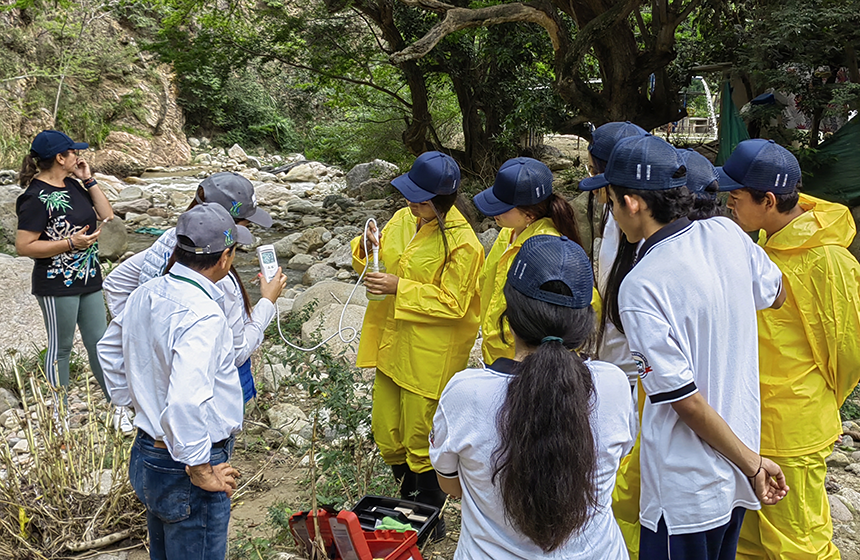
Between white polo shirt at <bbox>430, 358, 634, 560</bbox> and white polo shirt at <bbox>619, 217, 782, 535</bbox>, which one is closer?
white polo shirt at <bbox>430, 358, 634, 560</bbox>

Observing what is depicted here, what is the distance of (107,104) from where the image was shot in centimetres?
2281

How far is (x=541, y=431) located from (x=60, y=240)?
3666 millimetres

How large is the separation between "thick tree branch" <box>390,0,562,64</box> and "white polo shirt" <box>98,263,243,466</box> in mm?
5397

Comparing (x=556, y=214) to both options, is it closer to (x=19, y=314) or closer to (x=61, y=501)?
(x=61, y=501)

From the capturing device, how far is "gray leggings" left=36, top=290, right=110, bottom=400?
4324 mm

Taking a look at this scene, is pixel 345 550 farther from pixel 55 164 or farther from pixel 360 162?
pixel 360 162

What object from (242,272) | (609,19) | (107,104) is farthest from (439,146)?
(107,104)

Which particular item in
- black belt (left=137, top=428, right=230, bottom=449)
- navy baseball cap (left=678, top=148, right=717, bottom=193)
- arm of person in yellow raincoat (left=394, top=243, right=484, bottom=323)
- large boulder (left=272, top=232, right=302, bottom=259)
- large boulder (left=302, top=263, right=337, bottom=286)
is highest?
navy baseball cap (left=678, top=148, right=717, bottom=193)

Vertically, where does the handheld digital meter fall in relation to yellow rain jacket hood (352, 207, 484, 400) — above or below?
above

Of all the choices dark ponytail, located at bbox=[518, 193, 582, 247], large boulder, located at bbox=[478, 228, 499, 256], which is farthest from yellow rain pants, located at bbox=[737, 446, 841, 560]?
large boulder, located at bbox=[478, 228, 499, 256]

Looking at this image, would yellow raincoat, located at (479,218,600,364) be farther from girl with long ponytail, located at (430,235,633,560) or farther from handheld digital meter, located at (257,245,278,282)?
girl with long ponytail, located at (430,235,633,560)

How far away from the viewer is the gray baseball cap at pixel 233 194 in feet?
9.05

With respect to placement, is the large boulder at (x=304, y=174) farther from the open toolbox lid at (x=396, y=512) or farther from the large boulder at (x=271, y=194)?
the open toolbox lid at (x=396, y=512)

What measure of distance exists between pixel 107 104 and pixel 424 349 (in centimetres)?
2298
